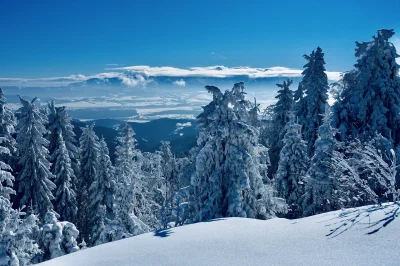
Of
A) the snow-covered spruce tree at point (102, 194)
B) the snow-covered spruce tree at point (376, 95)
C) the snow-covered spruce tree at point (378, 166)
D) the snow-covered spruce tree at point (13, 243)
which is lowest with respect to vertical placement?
the snow-covered spruce tree at point (102, 194)

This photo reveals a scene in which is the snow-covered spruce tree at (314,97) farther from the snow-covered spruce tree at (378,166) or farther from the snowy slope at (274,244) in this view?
the snowy slope at (274,244)

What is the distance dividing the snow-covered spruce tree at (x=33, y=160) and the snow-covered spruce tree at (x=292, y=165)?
17490 mm

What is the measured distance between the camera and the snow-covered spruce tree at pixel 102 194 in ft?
88.1

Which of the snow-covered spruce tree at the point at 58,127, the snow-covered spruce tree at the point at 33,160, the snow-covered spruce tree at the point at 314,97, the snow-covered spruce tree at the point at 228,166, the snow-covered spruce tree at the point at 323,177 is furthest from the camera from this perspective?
the snow-covered spruce tree at the point at 58,127

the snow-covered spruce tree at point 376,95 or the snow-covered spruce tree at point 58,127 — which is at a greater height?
the snow-covered spruce tree at point 376,95

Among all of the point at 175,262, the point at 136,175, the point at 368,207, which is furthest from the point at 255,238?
the point at 136,175

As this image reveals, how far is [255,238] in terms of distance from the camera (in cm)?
627

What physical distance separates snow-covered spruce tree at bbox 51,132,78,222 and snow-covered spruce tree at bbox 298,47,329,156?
1990 centimetres

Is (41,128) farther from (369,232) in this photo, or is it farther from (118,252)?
(369,232)

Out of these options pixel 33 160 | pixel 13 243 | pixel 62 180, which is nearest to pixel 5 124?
pixel 33 160

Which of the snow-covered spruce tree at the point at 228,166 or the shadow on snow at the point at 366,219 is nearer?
the shadow on snow at the point at 366,219

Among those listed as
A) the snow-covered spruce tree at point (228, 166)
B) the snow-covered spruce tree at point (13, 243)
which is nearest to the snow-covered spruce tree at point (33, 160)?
the snow-covered spruce tree at point (13, 243)

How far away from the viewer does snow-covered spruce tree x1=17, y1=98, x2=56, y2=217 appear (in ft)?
78.3

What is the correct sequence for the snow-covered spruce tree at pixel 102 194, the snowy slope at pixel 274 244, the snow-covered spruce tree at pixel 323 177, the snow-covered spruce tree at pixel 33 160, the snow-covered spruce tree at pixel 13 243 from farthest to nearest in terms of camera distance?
1. the snow-covered spruce tree at pixel 102 194
2. the snow-covered spruce tree at pixel 33 160
3. the snow-covered spruce tree at pixel 323 177
4. the snow-covered spruce tree at pixel 13 243
5. the snowy slope at pixel 274 244
